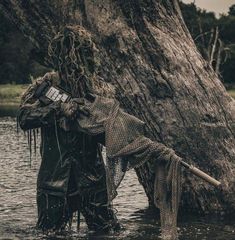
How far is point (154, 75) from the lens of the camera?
402 inches

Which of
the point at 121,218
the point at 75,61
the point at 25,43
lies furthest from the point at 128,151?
the point at 25,43

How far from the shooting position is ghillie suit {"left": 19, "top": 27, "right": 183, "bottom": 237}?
816 centimetres

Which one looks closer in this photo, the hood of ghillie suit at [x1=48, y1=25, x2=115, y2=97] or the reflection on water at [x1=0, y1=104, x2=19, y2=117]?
the hood of ghillie suit at [x1=48, y1=25, x2=115, y2=97]

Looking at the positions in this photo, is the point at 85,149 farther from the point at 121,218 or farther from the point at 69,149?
the point at 121,218

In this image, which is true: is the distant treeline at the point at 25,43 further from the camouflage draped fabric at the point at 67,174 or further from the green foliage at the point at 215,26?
the camouflage draped fabric at the point at 67,174

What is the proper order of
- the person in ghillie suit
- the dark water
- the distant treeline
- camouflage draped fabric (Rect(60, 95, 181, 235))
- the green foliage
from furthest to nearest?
the distant treeline → the green foliage → the dark water → the person in ghillie suit → camouflage draped fabric (Rect(60, 95, 181, 235))

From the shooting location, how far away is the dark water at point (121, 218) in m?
9.27

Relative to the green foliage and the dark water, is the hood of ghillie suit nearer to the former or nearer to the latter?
the dark water

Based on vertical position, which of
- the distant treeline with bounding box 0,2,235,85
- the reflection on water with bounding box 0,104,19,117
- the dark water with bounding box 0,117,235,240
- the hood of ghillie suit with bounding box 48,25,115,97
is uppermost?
the distant treeline with bounding box 0,2,235,85

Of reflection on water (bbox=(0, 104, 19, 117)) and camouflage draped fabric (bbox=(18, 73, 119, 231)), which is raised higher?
reflection on water (bbox=(0, 104, 19, 117))

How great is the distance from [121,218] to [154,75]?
2.02m

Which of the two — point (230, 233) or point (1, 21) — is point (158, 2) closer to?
point (230, 233)

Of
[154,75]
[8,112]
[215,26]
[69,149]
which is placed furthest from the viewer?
[215,26]

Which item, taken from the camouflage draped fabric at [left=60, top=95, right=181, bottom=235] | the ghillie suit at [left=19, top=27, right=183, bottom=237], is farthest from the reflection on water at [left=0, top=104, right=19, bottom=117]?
the camouflage draped fabric at [left=60, top=95, right=181, bottom=235]
